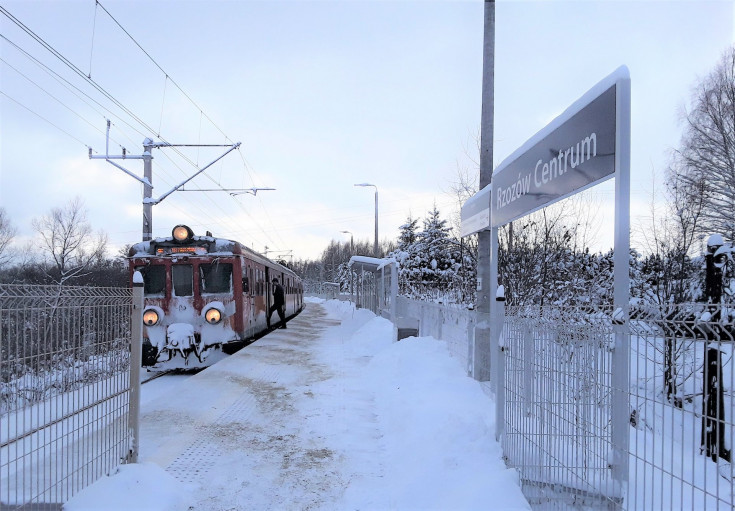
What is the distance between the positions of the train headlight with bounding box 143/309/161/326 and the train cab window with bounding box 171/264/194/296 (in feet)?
2.18

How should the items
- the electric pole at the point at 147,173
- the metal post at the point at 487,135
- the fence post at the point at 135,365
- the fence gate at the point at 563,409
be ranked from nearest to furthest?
1. the fence gate at the point at 563,409
2. the fence post at the point at 135,365
3. the metal post at the point at 487,135
4. the electric pole at the point at 147,173

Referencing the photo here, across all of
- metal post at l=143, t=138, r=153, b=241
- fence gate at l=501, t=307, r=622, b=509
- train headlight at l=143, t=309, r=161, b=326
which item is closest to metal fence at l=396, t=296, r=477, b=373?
fence gate at l=501, t=307, r=622, b=509

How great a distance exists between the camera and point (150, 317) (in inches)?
435

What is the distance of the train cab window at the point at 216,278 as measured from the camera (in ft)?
38.3

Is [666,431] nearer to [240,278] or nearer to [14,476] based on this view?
[14,476]

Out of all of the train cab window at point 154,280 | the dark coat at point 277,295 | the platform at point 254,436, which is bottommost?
the platform at point 254,436

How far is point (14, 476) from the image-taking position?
330 cm

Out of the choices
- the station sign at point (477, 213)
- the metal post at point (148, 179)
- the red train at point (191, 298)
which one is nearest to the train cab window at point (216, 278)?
the red train at point (191, 298)

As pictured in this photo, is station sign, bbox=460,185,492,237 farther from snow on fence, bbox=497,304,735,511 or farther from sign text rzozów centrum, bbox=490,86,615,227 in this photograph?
snow on fence, bbox=497,304,735,511

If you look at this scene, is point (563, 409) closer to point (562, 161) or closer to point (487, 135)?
point (562, 161)

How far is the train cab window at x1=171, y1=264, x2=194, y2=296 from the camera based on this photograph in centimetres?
1159

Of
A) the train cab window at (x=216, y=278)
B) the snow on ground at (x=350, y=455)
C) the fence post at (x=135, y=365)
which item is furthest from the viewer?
the train cab window at (x=216, y=278)

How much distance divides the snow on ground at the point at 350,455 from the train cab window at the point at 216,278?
346 cm

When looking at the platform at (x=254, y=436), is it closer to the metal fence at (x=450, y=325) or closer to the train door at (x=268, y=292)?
the metal fence at (x=450, y=325)
